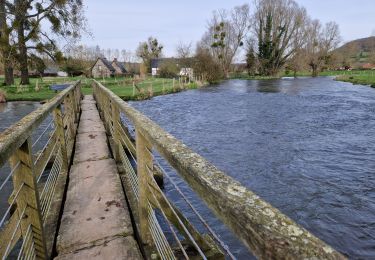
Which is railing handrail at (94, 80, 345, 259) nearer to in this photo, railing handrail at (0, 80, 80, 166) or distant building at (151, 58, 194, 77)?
railing handrail at (0, 80, 80, 166)

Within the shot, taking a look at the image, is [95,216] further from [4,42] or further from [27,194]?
[4,42]

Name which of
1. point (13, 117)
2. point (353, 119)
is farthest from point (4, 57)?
point (353, 119)

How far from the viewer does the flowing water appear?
6.02 meters

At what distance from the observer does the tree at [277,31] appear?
6197 centimetres

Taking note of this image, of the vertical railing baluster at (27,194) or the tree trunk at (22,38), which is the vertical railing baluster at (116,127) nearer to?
the vertical railing baluster at (27,194)

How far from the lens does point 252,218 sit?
956 mm

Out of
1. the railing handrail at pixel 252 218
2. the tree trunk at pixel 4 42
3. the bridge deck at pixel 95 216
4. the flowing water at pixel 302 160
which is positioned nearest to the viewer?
the railing handrail at pixel 252 218

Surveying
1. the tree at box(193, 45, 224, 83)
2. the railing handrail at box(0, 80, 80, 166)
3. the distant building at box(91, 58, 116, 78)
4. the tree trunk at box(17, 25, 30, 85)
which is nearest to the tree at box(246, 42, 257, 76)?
the tree at box(193, 45, 224, 83)

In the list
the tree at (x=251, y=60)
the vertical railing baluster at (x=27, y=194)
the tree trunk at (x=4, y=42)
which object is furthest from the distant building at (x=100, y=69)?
the vertical railing baluster at (x=27, y=194)

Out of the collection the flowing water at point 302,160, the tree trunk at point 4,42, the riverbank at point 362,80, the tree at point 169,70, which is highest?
the tree trunk at point 4,42

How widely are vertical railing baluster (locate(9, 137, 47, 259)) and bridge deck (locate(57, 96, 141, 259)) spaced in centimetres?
31

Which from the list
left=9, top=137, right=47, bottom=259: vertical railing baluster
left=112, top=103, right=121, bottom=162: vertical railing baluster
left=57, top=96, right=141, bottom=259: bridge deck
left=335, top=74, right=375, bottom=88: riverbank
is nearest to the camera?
left=9, top=137, right=47, bottom=259: vertical railing baluster

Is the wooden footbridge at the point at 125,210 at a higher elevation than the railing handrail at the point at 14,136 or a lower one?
lower

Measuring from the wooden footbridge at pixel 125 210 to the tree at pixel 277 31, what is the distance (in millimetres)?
63318
